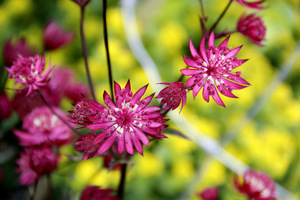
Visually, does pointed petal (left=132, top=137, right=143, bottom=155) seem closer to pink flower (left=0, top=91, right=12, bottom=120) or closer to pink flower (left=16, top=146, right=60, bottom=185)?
pink flower (left=16, top=146, right=60, bottom=185)

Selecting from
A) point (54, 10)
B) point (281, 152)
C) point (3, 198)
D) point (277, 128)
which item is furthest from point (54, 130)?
point (277, 128)

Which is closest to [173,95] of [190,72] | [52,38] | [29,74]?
[190,72]

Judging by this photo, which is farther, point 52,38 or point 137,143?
point 52,38

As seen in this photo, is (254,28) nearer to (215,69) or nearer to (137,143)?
(215,69)

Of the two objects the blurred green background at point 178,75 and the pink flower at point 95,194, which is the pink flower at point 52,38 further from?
the blurred green background at point 178,75

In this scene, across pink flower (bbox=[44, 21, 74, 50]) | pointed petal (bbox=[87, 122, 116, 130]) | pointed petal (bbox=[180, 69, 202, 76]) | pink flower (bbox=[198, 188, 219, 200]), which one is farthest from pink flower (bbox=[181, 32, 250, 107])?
pink flower (bbox=[44, 21, 74, 50])

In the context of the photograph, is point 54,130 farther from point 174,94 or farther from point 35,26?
point 35,26
